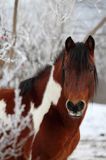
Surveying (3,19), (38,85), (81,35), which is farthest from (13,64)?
(81,35)

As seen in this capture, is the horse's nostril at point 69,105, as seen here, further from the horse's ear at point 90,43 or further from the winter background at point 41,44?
the winter background at point 41,44

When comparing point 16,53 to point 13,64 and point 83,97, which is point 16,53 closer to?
point 13,64

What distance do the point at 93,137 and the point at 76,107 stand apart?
3.65m

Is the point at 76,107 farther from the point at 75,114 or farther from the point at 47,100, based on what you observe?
the point at 47,100

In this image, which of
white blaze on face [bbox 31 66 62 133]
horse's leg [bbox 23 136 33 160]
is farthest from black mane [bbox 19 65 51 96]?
horse's leg [bbox 23 136 33 160]

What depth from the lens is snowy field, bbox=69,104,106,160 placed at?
593cm

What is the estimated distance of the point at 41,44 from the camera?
31.1 ft

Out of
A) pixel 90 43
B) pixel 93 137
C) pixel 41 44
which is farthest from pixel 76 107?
pixel 41 44

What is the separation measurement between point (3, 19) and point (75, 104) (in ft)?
18.8

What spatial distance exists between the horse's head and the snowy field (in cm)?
239

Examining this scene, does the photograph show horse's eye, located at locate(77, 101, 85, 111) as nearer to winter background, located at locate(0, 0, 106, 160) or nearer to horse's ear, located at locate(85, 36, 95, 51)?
horse's ear, located at locate(85, 36, 95, 51)

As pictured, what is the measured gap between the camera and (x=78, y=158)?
5.71m

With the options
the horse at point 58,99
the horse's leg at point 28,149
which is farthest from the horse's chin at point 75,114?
the horse's leg at point 28,149

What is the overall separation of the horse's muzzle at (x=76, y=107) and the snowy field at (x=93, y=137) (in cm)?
240
